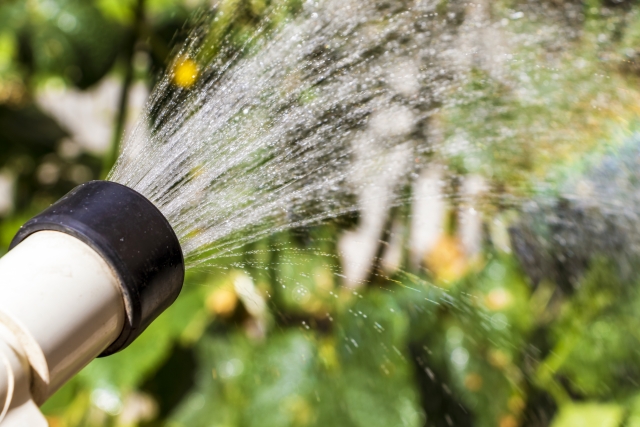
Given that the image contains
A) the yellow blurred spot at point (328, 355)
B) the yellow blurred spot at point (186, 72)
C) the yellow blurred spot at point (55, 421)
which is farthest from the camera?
the yellow blurred spot at point (55, 421)

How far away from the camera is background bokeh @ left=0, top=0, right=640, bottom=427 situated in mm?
770

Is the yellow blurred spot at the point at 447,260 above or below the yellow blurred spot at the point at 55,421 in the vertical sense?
below

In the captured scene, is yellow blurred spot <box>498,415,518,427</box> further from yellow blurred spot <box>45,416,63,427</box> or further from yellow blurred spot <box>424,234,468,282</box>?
yellow blurred spot <box>45,416,63,427</box>

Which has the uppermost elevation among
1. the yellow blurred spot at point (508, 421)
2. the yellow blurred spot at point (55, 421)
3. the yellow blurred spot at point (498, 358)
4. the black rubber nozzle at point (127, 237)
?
the black rubber nozzle at point (127, 237)

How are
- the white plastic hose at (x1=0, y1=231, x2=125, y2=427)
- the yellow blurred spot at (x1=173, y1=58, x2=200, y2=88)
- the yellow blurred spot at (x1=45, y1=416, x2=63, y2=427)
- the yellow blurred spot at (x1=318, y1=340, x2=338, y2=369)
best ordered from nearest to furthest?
1. the white plastic hose at (x1=0, y1=231, x2=125, y2=427)
2. the yellow blurred spot at (x1=173, y1=58, x2=200, y2=88)
3. the yellow blurred spot at (x1=318, y1=340, x2=338, y2=369)
4. the yellow blurred spot at (x1=45, y1=416, x2=63, y2=427)

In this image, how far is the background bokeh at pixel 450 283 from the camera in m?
0.77

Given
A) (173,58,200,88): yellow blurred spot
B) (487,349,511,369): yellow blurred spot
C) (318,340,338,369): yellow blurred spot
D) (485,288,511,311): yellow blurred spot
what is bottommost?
(487,349,511,369): yellow blurred spot

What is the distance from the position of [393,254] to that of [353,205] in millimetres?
223

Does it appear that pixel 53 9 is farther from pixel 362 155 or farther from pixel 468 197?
pixel 468 197

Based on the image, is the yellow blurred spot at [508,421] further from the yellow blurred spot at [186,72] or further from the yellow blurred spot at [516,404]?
the yellow blurred spot at [186,72]

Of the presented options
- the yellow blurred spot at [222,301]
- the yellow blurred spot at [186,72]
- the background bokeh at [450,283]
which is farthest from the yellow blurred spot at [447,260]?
the yellow blurred spot at [186,72]

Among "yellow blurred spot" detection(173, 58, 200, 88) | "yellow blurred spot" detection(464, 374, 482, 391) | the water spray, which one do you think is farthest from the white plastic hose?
"yellow blurred spot" detection(464, 374, 482, 391)

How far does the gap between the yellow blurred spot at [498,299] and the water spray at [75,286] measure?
0.69 m

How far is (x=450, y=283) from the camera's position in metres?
0.97
